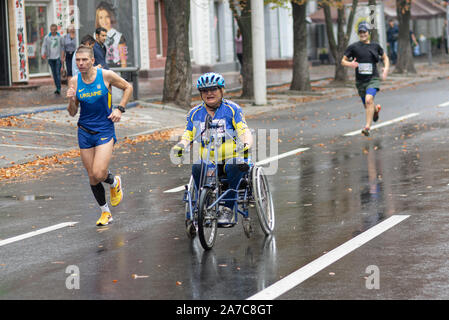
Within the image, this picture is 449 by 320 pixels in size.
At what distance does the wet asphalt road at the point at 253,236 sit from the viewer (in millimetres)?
6773

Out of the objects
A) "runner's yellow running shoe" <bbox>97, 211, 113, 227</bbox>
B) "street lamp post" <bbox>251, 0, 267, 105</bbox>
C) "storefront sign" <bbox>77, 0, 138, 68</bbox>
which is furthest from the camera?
"street lamp post" <bbox>251, 0, 267, 105</bbox>

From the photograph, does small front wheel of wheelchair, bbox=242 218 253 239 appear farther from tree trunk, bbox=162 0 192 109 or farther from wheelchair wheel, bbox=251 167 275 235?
tree trunk, bbox=162 0 192 109

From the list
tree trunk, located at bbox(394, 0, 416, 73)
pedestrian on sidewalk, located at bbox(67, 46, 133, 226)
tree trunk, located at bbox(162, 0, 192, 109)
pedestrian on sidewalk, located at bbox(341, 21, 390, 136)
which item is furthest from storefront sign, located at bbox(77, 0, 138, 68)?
tree trunk, located at bbox(394, 0, 416, 73)

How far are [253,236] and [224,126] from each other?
Answer: 1100 millimetres

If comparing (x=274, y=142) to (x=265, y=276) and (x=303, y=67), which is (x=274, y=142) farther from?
(x=303, y=67)

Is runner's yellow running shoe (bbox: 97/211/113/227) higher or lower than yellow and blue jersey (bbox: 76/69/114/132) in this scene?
lower

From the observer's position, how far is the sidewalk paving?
1666cm

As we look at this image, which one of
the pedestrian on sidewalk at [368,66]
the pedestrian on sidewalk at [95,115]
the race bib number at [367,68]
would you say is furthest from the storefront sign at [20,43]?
the pedestrian on sidewalk at [95,115]

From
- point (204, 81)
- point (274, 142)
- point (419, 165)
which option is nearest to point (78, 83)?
point (204, 81)

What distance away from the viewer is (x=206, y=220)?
26.1 feet

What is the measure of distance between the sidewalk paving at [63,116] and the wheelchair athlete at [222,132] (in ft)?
22.0

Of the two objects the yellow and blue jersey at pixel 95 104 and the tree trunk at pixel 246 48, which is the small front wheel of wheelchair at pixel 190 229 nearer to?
the yellow and blue jersey at pixel 95 104

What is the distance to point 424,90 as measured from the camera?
95.5 ft

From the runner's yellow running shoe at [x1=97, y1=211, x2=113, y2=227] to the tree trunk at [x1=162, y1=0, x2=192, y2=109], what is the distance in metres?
14.1
